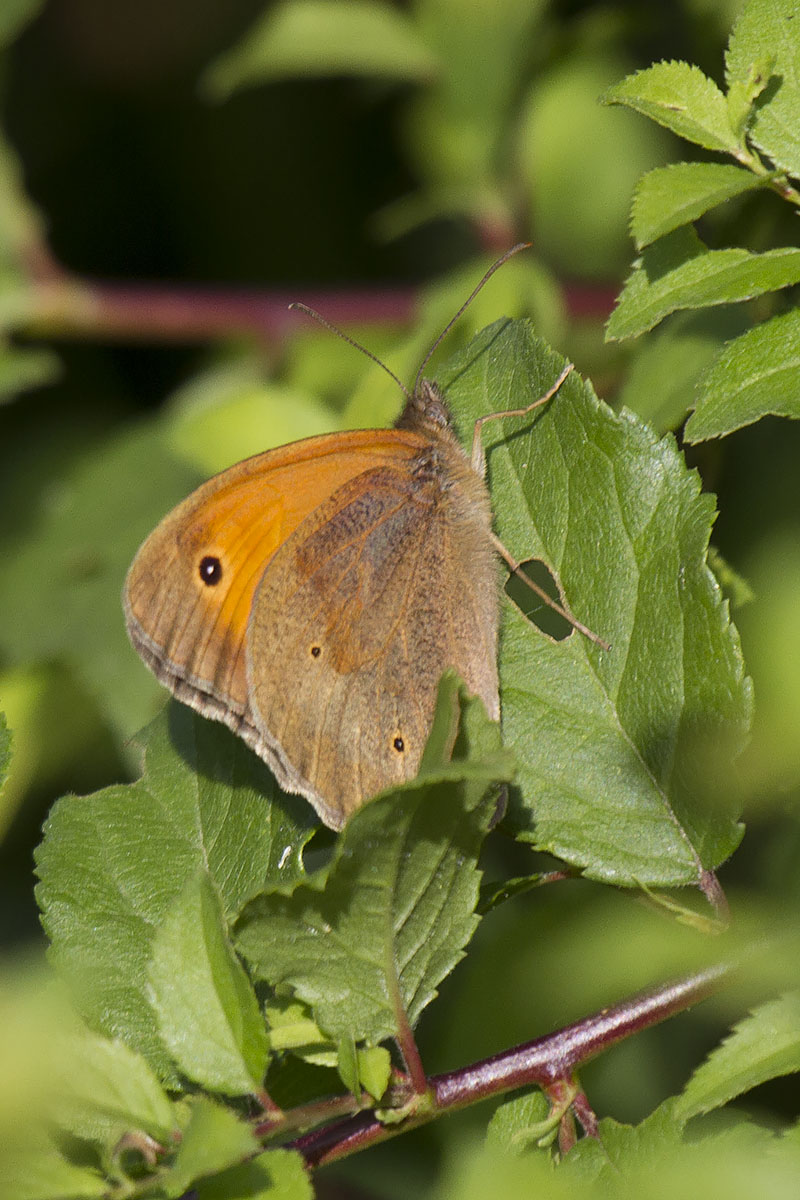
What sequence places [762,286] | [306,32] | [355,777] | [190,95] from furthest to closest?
[190,95] → [306,32] → [355,777] → [762,286]

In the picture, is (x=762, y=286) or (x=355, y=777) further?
(x=355, y=777)

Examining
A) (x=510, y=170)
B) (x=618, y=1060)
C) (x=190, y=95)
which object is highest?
(x=190, y=95)

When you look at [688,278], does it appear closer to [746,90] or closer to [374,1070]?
[746,90]

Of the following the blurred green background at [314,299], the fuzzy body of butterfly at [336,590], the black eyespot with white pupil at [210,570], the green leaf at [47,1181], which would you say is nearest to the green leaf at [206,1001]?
the green leaf at [47,1181]

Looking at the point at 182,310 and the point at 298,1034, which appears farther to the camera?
the point at 182,310

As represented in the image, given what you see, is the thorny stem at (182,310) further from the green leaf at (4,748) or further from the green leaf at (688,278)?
the green leaf at (4,748)

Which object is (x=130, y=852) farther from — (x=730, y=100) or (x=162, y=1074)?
(x=730, y=100)

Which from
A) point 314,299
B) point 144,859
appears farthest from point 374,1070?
point 314,299

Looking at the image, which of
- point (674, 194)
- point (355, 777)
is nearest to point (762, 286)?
point (674, 194)
